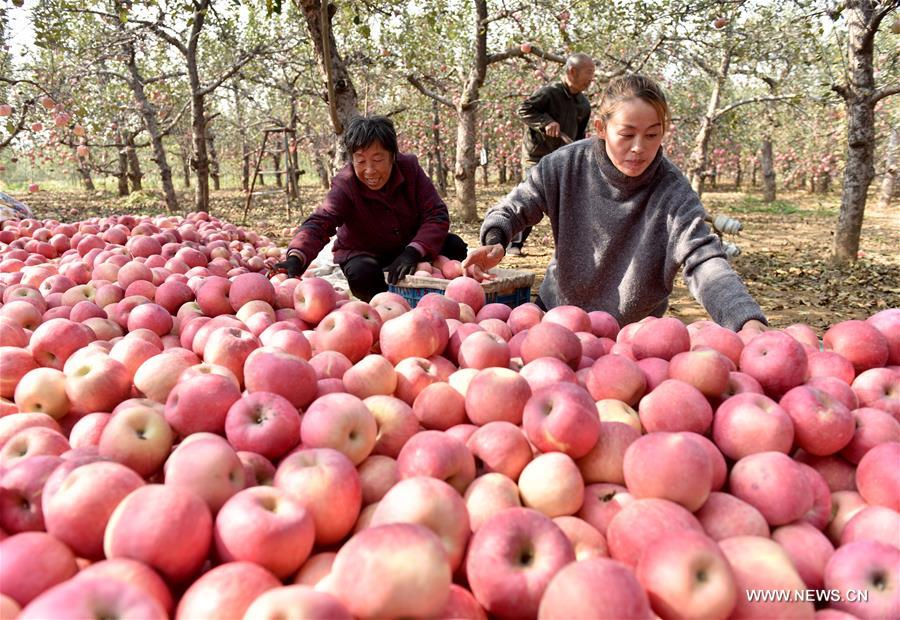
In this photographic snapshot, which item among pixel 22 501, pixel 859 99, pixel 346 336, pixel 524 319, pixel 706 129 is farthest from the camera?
pixel 706 129

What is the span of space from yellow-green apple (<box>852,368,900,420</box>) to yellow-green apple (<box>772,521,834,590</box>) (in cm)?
61

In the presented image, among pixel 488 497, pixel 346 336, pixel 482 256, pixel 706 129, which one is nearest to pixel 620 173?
pixel 482 256

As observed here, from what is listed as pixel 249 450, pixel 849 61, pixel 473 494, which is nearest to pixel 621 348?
pixel 473 494

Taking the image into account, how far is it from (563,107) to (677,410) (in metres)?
6.75

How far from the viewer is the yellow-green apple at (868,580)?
3.20 ft

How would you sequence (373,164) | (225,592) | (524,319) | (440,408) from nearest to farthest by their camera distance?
(225,592) < (440,408) < (524,319) < (373,164)

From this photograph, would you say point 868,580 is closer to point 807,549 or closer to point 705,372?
point 807,549

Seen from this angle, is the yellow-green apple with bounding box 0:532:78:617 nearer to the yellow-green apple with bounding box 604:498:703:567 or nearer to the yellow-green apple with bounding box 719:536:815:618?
the yellow-green apple with bounding box 604:498:703:567

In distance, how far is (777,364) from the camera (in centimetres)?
160

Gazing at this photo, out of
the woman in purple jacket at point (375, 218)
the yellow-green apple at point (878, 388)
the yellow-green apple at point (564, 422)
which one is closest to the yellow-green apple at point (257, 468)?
the yellow-green apple at point (564, 422)

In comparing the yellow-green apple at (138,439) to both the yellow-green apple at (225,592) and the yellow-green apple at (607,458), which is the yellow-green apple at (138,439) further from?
the yellow-green apple at (607,458)

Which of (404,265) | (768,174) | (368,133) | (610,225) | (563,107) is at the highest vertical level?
(768,174)

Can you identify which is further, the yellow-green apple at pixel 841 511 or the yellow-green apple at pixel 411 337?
the yellow-green apple at pixel 411 337

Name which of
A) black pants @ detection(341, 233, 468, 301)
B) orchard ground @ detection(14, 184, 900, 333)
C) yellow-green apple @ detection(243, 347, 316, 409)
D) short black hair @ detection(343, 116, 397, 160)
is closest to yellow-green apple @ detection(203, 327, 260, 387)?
yellow-green apple @ detection(243, 347, 316, 409)
